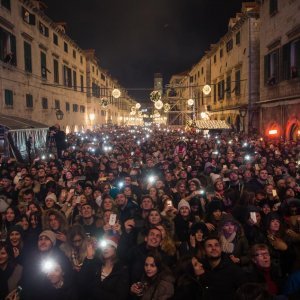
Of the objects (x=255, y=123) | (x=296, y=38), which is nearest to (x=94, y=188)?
(x=296, y=38)

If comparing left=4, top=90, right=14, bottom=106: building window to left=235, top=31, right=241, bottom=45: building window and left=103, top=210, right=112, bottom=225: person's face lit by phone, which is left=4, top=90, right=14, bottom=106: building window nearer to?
left=103, top=210, right=112, bottom=225: person's face lit by phone

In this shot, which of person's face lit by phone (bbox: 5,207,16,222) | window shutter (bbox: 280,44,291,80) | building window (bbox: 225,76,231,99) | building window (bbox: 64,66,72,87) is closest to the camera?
person's face lit by phone (bbox: 5,207,16,222)

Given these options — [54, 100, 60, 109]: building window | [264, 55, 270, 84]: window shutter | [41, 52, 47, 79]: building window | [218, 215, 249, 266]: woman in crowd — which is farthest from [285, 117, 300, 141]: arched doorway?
[54, 100, 60, 109]: building window

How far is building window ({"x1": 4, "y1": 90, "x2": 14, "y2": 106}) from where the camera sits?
21.4 m

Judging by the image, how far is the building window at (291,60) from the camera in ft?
63.5

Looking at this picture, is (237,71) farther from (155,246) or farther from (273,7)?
(155,246)

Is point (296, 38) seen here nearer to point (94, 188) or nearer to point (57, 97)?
point (94, 188)

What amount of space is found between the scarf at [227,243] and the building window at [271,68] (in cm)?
1883

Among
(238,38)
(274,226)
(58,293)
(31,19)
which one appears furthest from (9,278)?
(238,38)

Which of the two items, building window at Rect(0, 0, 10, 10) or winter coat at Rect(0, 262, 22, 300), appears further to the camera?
building window at Rect(0, 0, 10, 10)

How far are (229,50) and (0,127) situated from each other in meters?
23.8

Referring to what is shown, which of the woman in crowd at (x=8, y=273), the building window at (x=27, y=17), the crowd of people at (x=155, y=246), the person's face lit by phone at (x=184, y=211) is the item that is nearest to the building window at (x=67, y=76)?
the building window at (x=27, y=17)

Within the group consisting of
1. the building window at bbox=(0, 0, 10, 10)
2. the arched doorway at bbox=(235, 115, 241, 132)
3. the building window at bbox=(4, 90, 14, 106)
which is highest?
the building window at bbox=(0, 0, 10, 10)

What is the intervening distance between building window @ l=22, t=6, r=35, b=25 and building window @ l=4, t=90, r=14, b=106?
568 centimetres
